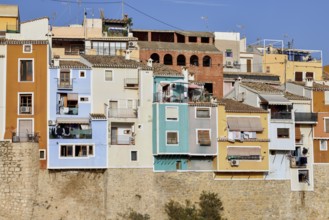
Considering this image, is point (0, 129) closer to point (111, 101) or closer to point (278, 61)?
point (111, 101)

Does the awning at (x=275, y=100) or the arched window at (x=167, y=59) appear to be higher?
the arched window at (x=167, y=59)

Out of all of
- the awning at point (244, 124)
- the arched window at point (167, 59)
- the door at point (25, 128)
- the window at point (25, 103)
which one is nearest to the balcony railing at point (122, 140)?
the door at point (25, 128)

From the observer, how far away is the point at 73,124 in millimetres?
49938

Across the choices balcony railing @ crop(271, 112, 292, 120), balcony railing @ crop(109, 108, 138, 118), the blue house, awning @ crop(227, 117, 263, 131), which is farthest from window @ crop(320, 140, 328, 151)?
the blue house

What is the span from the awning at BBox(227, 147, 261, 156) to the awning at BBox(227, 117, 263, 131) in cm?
113

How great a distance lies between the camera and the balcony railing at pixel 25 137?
48.2m

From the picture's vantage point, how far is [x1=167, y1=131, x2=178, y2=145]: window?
5094 cm

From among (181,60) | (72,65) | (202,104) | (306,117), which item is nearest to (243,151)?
(202,104)

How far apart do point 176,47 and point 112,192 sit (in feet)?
55.3

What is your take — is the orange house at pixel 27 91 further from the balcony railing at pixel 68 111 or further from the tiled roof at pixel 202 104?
the tiled roof at pixel 202 104

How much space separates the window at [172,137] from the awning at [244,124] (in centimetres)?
341

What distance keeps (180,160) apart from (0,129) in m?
10.3

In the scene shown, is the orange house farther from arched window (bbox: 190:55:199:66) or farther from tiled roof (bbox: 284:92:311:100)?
tiled roof (bbox: 284:92:311:100)

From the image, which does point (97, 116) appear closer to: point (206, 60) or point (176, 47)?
point (176, 47)
